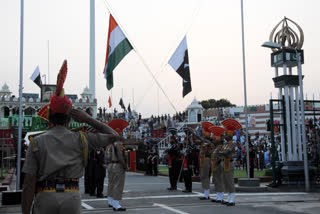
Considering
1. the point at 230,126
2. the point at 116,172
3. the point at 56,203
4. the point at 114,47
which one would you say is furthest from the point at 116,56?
the point at 56,203

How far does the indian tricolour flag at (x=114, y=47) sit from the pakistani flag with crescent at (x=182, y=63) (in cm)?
200

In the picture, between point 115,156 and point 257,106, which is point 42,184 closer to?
point 115,156

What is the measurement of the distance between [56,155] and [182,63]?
43.7ft

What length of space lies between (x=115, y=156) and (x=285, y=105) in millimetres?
7239

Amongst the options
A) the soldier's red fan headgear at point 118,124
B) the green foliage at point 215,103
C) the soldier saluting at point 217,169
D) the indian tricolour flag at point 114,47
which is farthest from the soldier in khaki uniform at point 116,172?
the green foliage at point 215,103

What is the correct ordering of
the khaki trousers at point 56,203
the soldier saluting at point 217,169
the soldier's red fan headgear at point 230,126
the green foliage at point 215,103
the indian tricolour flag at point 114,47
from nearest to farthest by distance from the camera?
the khaki trousers at point 56,203 → the soldier saluting at point 217,169 → the soldier's red fan headgear at point 230,126 → the indian tricolour flag at point 114,47 → the green foliage at point 215,103

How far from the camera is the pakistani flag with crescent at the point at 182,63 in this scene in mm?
16312

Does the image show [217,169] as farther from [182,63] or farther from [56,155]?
[56,155]

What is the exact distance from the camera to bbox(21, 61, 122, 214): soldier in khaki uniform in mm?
3400

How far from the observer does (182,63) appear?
16453 mm

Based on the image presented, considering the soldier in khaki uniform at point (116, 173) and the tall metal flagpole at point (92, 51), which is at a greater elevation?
the tall metal flagpole at point (92, 51)

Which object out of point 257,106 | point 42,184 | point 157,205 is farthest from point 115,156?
point 257,106

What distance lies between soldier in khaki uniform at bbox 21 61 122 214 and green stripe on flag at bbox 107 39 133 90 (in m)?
11.0

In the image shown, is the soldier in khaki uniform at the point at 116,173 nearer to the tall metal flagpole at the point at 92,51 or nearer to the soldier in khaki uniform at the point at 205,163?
the soldier in khaki uniform at the point at 205,163
